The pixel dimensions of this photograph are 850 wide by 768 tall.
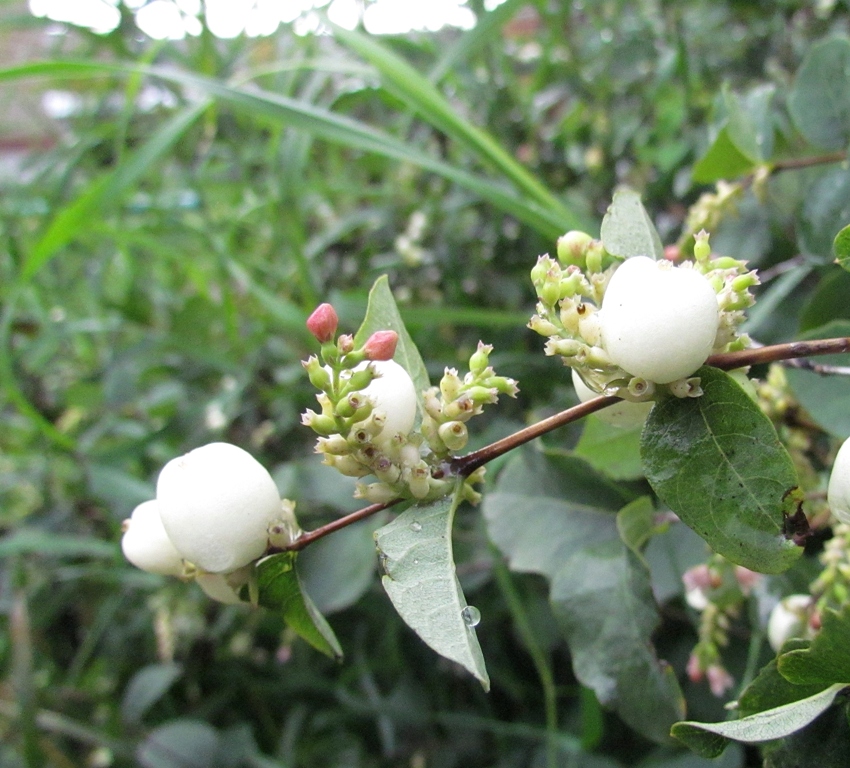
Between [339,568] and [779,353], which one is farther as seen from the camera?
[339,568]

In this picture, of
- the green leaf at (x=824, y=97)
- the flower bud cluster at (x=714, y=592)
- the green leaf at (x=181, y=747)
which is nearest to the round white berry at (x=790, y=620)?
the flower bud cluster at (x=714, y=592)

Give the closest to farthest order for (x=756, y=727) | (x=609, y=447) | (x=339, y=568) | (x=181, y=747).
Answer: (x=756, y=727), (x=609, y=447), (x=339, y=568), (x=181, y=747)

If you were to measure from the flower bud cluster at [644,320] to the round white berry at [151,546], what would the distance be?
0.21 meters

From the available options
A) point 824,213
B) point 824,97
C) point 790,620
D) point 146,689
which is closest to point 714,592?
point 790,620

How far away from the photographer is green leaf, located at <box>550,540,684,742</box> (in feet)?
1.43

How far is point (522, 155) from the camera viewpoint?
1119 mm

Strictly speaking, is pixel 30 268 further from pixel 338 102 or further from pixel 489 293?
pixel 489 293

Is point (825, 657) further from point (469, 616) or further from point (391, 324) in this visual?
point (391, 324)

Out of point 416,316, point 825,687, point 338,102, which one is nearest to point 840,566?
point 825,687

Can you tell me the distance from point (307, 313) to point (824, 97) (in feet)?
2.05

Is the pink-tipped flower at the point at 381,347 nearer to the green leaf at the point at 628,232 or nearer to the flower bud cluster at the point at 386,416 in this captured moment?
the flower bud cluster at the point at 386,416

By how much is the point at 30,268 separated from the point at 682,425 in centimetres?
79

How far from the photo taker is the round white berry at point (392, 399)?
33 cm

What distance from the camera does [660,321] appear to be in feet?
0.94
